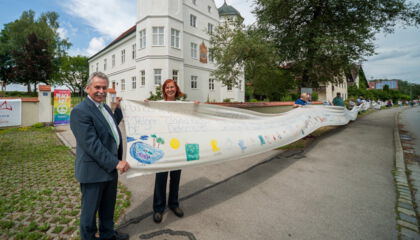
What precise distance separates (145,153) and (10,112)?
13585 millimetres

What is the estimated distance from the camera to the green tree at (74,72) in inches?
2255

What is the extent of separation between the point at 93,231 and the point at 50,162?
494cm

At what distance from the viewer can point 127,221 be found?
3.00m

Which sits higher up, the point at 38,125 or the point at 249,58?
the point at 249,58

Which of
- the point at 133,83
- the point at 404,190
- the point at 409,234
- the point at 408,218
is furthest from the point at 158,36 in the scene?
the point at 409,234

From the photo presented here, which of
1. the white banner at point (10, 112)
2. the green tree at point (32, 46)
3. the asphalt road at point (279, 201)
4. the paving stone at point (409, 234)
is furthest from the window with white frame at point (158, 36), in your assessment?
the green tree at point (32, 46)

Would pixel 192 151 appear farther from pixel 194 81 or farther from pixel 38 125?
pixel 194 81

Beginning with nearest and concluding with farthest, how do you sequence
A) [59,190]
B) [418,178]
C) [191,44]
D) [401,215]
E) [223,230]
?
[223,230], [401,215], [59,190], [418,178], [191,44]

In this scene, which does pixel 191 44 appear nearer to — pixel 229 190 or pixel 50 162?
pixel 50 162

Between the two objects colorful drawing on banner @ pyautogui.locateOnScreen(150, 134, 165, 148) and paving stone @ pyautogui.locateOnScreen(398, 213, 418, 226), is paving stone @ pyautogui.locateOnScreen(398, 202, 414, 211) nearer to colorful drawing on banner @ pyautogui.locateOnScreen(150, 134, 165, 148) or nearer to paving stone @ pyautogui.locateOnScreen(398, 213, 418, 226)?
paving stone @ pyautogui.locateOnScreen(398, 213, 418, 226)

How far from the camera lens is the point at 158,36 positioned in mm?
22125

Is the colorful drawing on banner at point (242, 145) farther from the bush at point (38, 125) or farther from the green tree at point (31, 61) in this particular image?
the green tree at point (31, 61)

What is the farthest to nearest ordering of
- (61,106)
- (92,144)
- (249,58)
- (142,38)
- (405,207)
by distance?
(142,38) < (249,58) < (61,106) < (405,207) < (92,144)

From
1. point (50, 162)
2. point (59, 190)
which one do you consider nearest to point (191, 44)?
point (50, 162)
